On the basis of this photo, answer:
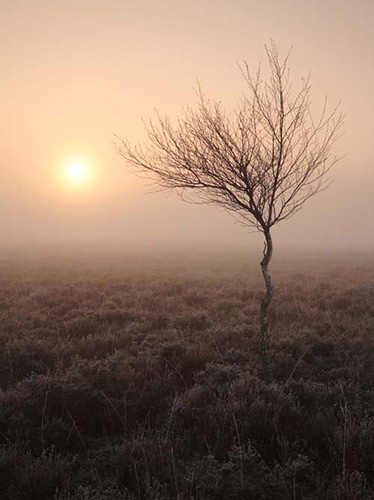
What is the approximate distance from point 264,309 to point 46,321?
6.76 meters

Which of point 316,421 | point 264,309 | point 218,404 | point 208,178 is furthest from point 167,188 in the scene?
point 316,421

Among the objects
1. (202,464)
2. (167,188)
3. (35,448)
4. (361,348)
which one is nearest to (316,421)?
(202,464)

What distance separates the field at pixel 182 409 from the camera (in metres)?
3.55

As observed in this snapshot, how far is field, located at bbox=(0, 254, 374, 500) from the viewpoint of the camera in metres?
3.55

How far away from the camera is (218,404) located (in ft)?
16.1

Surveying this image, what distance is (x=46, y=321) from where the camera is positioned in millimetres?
10539

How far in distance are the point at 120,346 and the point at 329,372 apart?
15.1 feet

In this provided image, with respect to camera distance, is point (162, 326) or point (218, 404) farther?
point (162, 326)

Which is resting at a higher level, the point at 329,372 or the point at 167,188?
the point at 167,188

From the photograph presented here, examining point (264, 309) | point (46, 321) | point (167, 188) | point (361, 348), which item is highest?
point (167, 188)

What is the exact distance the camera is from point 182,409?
506 centimetres

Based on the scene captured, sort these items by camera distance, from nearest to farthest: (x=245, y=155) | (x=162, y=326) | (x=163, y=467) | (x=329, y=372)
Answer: (x=163, y=467)
(x=245, y=155)
(x=329, y=372)
(x=162, y=326)

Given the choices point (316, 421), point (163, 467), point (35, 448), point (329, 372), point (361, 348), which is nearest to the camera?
point (163, 467)

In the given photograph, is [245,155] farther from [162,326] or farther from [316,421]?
[162,326]
